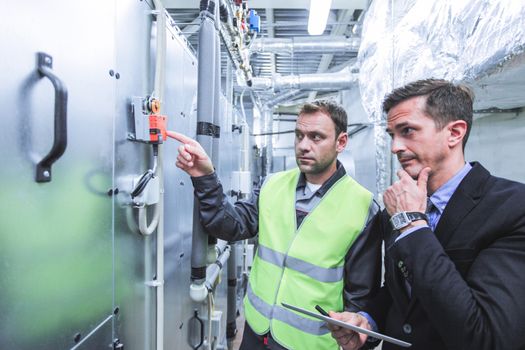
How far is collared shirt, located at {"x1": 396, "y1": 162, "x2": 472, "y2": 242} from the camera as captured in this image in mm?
801

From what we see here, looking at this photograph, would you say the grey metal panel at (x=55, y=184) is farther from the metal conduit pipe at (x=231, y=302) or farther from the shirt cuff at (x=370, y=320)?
the metal conduit pipe at (x=231, y=302)

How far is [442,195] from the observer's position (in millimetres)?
817

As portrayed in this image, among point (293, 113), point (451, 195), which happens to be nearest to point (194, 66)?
point (451, 195)

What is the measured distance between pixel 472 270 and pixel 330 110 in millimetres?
711

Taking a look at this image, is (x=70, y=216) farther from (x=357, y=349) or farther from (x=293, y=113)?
(x=293, y=113)

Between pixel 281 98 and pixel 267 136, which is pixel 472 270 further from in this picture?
pixel 267 136

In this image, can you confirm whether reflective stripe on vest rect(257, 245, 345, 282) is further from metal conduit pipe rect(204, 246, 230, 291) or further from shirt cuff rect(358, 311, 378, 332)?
metal conduit pipe rect(204, 246, 230, 291)

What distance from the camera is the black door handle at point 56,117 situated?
1.66 ft

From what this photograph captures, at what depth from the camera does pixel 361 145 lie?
4418 millimetres

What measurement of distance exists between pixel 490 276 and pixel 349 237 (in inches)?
16.8

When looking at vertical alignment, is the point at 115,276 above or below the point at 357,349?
above

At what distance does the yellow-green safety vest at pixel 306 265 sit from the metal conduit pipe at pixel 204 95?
0.24 m

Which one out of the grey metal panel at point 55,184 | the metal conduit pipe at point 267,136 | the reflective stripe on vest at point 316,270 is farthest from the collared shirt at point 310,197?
the metal conduit pipe at point 267,136

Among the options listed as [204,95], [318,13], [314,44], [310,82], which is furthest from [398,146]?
[310,82]
